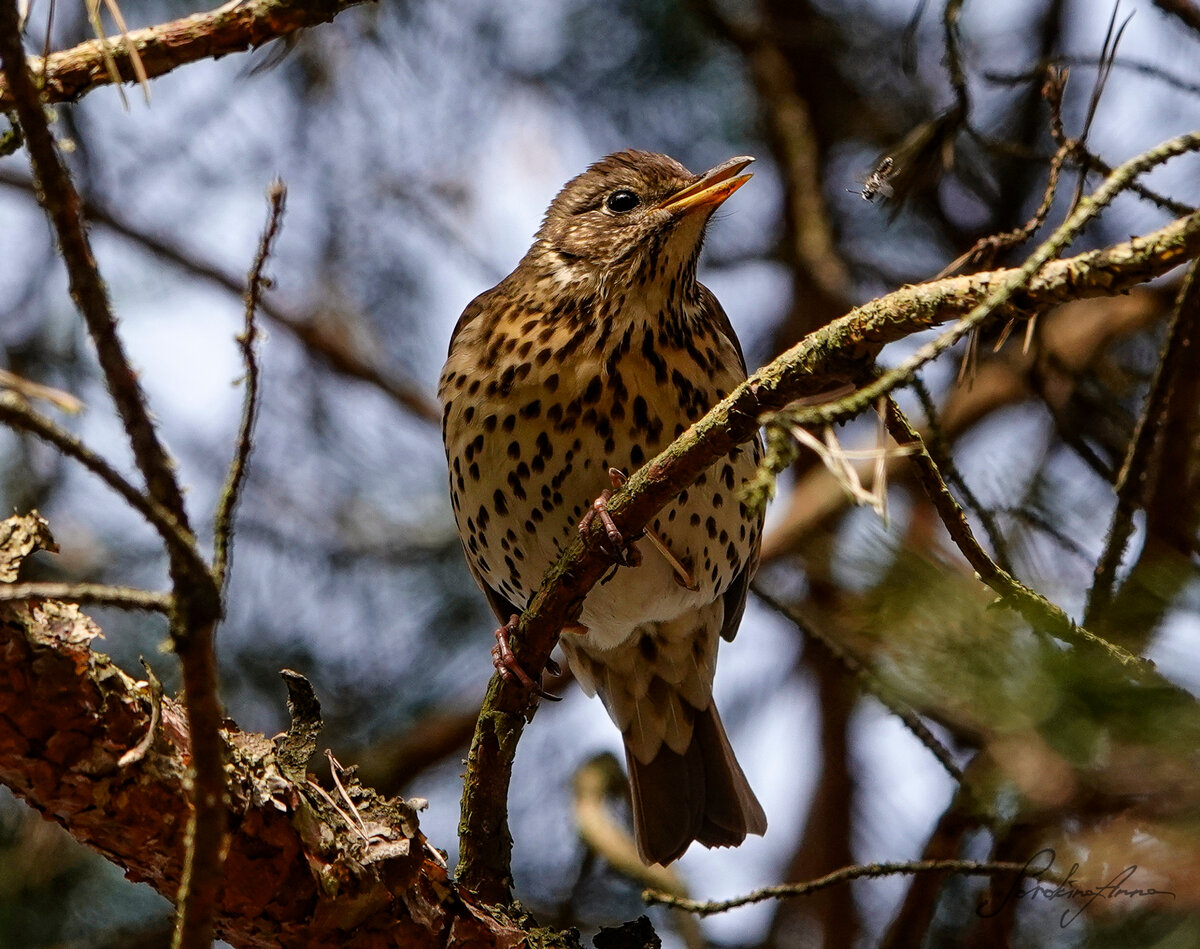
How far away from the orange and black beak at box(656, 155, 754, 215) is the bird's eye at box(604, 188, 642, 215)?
6.3 inches

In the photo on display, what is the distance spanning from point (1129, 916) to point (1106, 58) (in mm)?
2208

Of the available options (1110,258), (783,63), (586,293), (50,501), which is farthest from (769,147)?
(1110,258)

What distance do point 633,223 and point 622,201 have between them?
7.2 inches

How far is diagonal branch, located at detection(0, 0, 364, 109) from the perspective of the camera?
7.90 feet

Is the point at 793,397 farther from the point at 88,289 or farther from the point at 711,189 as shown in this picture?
the point at 711,189

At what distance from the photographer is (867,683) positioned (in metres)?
3.01

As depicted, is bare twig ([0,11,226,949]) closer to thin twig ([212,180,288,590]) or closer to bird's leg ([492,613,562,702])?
thin twig ([212,180,288,590])

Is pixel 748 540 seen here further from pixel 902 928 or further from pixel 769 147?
pixel 769 147

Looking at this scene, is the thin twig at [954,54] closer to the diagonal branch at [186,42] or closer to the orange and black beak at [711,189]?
the orange and black beak at [711,189]

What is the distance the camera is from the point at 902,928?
3.61 metres
